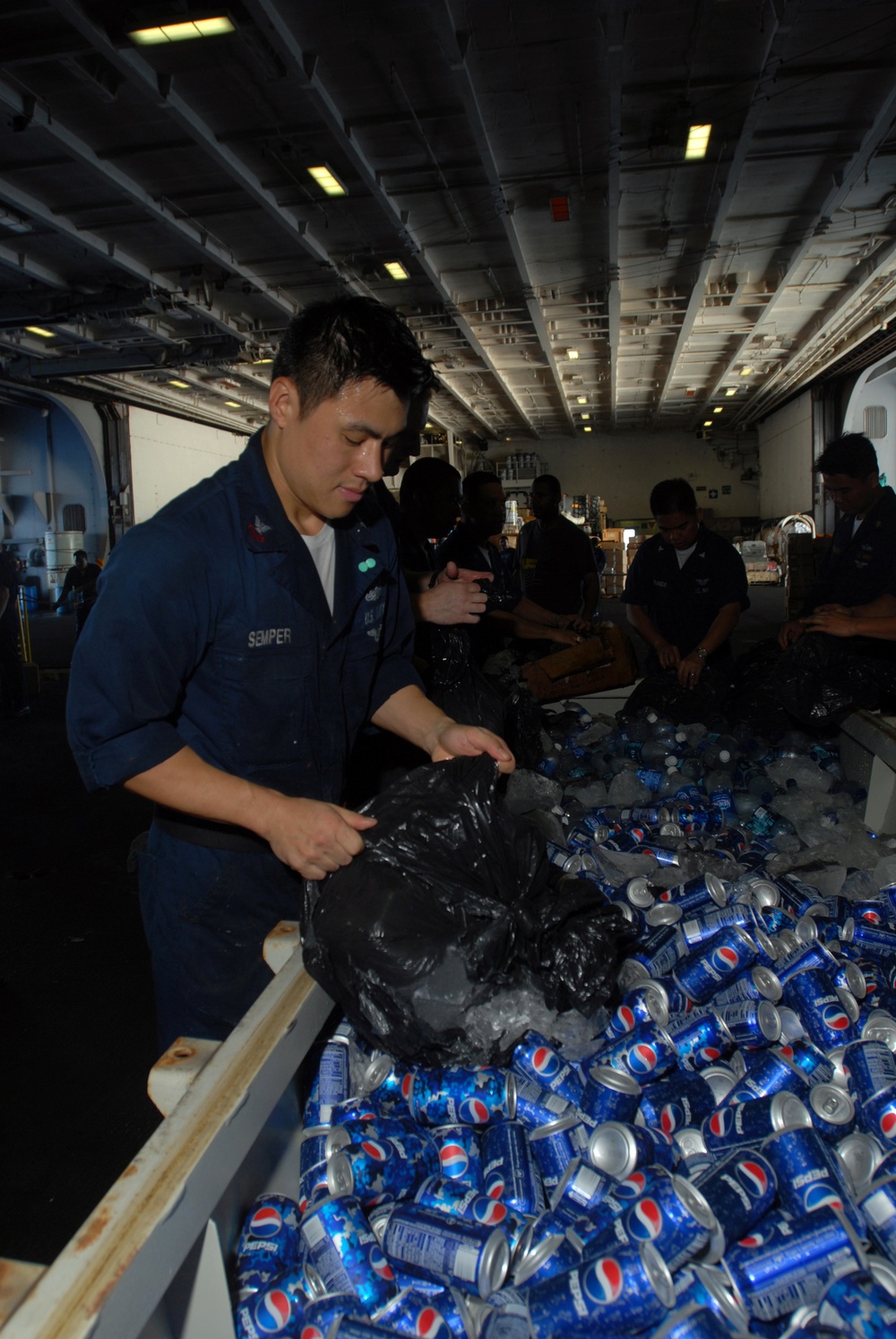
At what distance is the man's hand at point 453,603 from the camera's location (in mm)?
2625

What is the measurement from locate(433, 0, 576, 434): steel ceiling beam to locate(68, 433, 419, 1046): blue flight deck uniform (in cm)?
625

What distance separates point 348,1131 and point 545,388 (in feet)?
77.8

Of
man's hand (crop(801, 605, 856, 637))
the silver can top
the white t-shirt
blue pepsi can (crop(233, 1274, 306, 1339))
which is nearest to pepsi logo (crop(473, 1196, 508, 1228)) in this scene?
blue pepsi can (crop(233, 1274, 306, 1339))

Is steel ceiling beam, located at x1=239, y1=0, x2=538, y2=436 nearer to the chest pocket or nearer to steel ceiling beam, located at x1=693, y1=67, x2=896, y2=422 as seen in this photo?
steel ceiling beam, located at x1=693, y1=67, x2=896, y2=422

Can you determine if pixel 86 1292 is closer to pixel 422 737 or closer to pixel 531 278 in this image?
pixel 422 737

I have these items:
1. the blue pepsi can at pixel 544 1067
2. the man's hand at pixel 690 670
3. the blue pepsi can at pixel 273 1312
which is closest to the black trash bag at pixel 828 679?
the man's hand at pixel 690 670

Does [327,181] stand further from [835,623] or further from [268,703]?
[268,703]

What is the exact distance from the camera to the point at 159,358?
15906 millimetres

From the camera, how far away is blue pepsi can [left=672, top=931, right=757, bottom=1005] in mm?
1680

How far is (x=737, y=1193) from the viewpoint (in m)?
1.18

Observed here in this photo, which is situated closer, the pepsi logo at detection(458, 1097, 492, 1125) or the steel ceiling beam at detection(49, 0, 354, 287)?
the pepsi logo at detection(458, 1097, 492, 1125)

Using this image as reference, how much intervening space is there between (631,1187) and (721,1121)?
0.82 ft

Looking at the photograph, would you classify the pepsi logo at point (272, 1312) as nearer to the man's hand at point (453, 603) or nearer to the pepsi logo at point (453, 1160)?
the pepsi logo at point (453, 1160)

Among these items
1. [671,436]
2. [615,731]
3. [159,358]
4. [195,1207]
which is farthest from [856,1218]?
[671,436]
